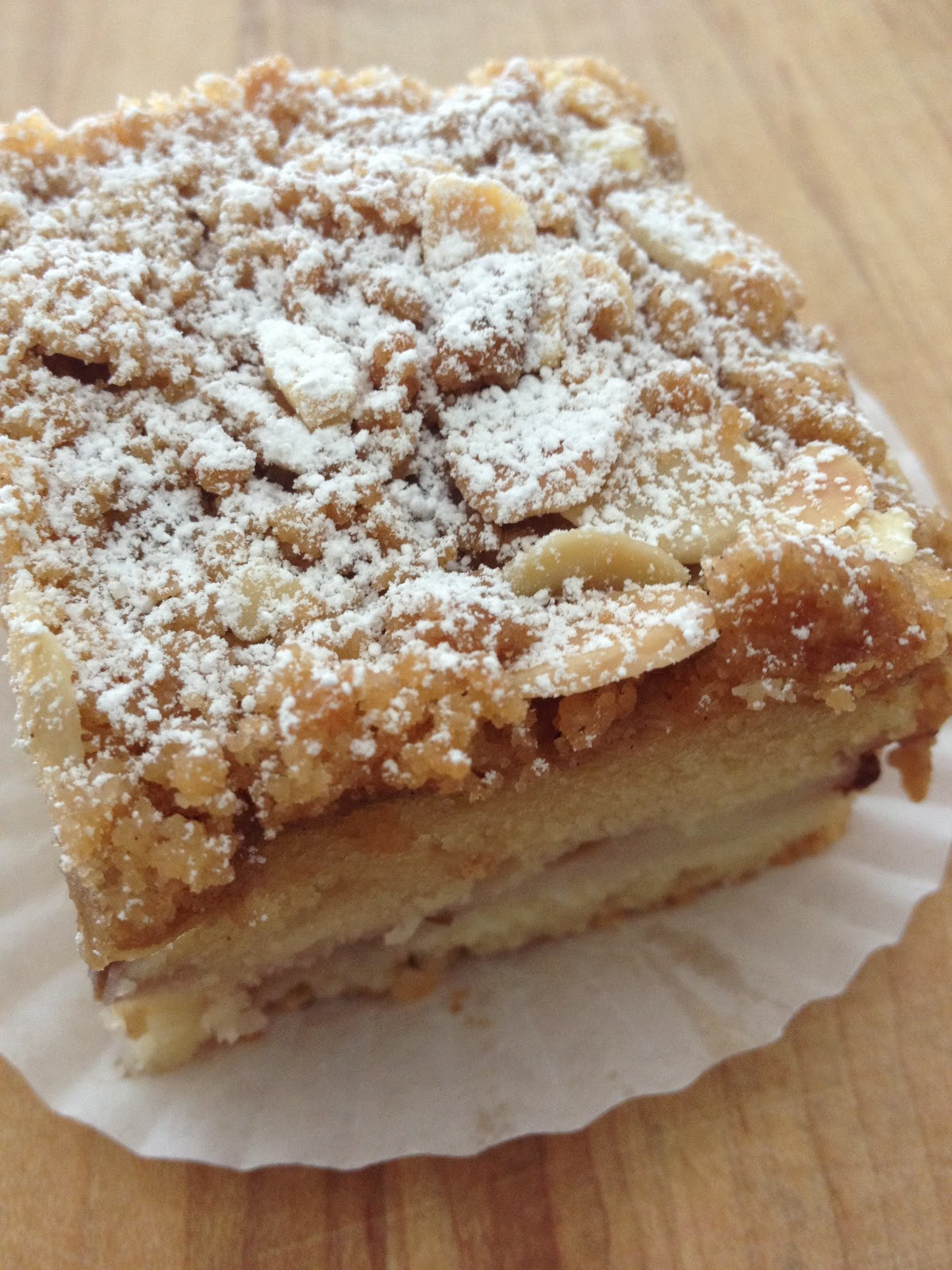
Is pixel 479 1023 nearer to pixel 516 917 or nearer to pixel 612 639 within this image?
pixel 516 917

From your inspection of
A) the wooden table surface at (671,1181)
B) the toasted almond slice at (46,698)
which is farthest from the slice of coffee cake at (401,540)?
the wooden table surface at (671,1181)

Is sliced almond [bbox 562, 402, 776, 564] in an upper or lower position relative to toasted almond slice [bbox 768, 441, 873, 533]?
upper

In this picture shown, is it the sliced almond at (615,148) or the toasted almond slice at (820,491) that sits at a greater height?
the sliced almond at (615,148)

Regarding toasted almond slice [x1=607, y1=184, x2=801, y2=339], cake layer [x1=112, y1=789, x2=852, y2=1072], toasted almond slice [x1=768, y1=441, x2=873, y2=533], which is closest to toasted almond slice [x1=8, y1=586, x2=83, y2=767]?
cake layer [x1=112, y1=789, x2=852, y2=1072]

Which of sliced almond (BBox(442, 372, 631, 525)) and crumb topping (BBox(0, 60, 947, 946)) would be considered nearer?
crumb topping (BBox(0, 60, 947, 946))

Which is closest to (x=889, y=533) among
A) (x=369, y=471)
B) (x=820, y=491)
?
(x=820, y=491)

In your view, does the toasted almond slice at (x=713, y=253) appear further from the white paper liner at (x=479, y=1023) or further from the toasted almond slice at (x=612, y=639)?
the white paper liner at (x=479, y=1023)

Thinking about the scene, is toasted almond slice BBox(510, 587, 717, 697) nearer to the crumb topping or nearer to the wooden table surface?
the crumb topping
